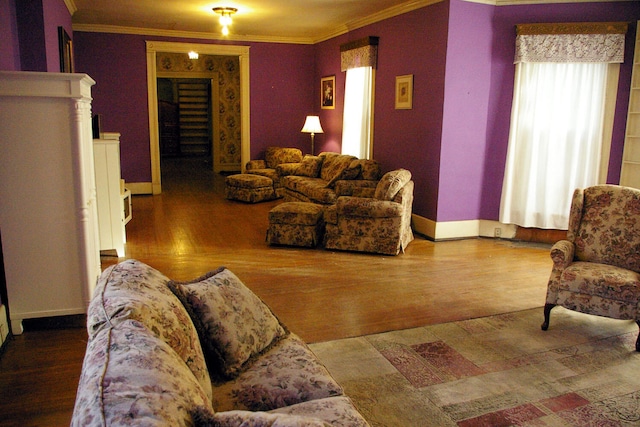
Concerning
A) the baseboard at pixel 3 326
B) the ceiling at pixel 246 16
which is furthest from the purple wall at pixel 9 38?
the ceiling at pixel 246 16

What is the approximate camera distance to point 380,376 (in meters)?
2.79

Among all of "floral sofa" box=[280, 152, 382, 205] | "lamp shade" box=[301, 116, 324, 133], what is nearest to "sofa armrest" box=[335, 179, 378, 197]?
"floral sofa" box=[280, 152, 382, 205]

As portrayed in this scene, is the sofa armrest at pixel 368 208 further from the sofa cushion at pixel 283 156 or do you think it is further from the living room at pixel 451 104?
A: the sofa cushion at pixel 283 156

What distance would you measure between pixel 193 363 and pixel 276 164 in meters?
7.33

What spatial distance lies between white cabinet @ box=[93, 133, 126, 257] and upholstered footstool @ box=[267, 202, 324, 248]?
155cm

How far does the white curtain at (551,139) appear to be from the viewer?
216 inches

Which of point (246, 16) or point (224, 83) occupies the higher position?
point (246, 16)

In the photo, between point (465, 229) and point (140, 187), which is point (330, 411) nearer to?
point (465, 229)

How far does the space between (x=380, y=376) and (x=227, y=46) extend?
7.40m

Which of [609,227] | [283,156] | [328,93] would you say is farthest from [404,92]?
[609,227]

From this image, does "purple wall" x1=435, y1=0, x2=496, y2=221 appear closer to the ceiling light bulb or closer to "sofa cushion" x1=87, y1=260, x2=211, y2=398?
the ceiling light bulb

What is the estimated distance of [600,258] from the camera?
361 centimetres

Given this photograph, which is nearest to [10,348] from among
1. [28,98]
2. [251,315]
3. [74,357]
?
[74,357]

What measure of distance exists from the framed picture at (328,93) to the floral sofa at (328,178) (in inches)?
46.4
